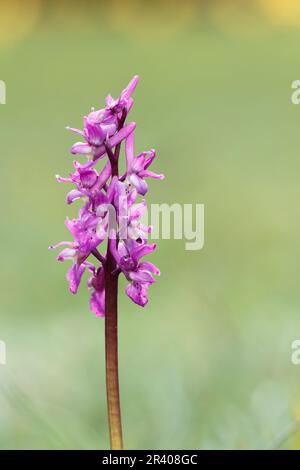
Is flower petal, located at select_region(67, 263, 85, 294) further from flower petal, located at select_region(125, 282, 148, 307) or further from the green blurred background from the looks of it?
the green blurred background

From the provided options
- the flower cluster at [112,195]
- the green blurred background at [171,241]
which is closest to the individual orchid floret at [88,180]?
the flower cluster at [112,195]

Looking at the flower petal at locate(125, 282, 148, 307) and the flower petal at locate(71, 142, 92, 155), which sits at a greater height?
the flower petal at locate(71, 142, 92, 155)

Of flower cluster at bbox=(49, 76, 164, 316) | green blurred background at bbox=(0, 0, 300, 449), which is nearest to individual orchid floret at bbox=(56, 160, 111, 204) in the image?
flower cluster at bbox=(49, 76, 164, 316)

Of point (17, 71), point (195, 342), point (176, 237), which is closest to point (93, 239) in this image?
point (195, 342)

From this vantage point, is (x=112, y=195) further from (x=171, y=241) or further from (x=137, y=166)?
(x=171, y=241)

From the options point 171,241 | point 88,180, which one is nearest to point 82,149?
point 88,180

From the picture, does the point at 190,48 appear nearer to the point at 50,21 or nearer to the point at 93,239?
the point at 50,21

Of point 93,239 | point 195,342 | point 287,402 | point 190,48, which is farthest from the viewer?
point 190,48

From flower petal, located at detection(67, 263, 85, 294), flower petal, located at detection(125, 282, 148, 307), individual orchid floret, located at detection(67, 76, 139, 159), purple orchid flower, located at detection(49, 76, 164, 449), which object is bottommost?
→ flower petal, located at detection(125, 282, 148, 307)
